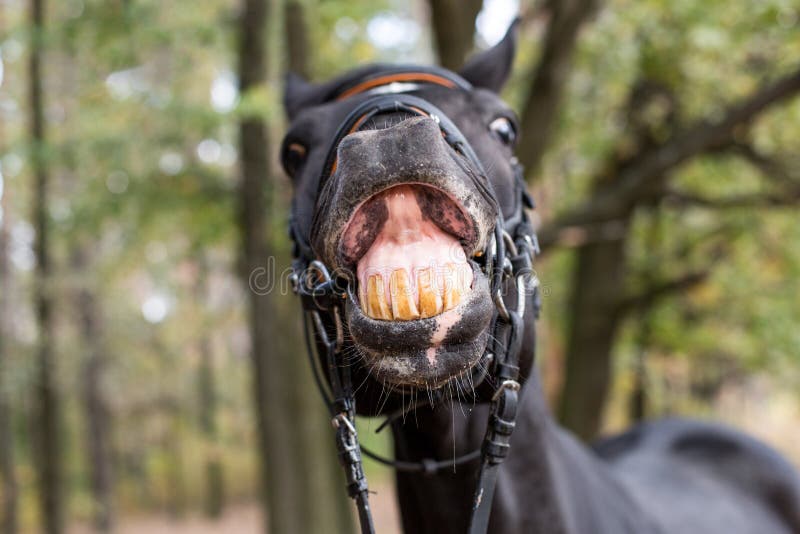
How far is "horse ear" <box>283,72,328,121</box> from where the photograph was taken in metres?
2.61

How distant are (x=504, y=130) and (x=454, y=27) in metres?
4.23

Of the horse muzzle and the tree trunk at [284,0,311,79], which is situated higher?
the tree trunk at [284,0,311,79]

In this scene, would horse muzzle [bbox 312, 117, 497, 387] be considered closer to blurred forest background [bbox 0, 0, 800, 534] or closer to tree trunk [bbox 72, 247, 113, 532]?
blurred forest background [bbox 0, 0, 800, 534]

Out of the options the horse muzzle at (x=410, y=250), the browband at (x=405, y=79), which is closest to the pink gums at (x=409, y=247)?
the horse muzzle at (x=410, y=250)

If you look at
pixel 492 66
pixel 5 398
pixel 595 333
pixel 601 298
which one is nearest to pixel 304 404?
pixel 595 333

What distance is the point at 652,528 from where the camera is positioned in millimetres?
2994

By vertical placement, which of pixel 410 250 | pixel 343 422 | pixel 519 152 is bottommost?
pixel 343 422

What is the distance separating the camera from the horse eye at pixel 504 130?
7.45 feet

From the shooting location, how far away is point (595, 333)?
9.77 meters

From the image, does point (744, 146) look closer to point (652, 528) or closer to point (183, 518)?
point (652, 528)

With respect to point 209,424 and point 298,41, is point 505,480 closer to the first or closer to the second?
point 298,41

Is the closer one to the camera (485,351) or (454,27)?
(485,351)

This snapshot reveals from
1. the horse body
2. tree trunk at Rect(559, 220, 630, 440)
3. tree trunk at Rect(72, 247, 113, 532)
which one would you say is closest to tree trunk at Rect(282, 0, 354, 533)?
tree trunk at Rect(559, 220, 630, 440)

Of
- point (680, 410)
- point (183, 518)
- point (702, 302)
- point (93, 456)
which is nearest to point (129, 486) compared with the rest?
point (183, 518)
